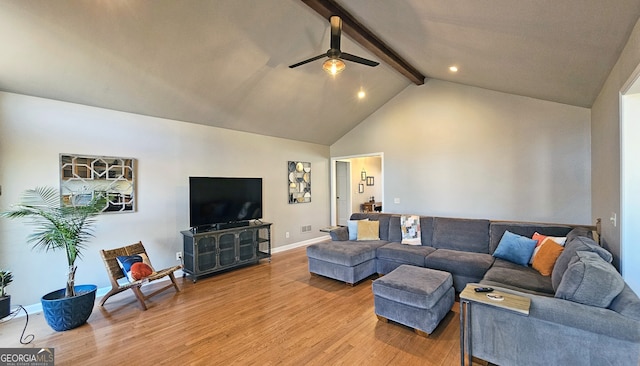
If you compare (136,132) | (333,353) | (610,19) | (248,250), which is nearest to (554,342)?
(333,353)

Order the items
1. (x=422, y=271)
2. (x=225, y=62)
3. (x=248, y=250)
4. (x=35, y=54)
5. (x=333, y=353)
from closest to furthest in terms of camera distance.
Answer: (x=333, y=353) → (x=35, y=54) → (x=422, y=271) → (x=225, y=62) → (x=248, y=250)

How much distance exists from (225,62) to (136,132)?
1.78 metres

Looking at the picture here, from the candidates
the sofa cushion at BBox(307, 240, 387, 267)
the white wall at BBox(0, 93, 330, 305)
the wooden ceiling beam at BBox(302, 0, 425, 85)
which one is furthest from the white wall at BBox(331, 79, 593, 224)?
the white wall at BBox(0, 93, 330, 305)

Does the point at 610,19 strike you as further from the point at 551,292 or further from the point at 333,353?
the point at 333,353

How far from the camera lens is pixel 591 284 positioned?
5.85ft

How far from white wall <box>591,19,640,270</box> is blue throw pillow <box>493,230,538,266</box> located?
67 cm

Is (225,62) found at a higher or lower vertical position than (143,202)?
higher

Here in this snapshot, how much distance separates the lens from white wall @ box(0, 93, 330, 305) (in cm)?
312

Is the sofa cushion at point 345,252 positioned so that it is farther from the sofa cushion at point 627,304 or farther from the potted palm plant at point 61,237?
the potted palm plant at point 61,237

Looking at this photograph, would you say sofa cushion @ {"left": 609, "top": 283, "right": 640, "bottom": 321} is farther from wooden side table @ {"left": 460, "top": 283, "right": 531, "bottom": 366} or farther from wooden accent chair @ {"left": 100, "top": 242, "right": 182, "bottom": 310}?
wooden accent chair @ {"left": 100, "top": 242, "right": 182, "bottom": 310}

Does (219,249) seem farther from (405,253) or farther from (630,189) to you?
(630,189)

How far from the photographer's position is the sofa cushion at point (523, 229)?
3464mm

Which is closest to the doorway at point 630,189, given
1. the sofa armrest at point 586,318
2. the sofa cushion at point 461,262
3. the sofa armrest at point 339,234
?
the sofa armrest at point 586,318

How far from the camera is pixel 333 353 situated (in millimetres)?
2336
